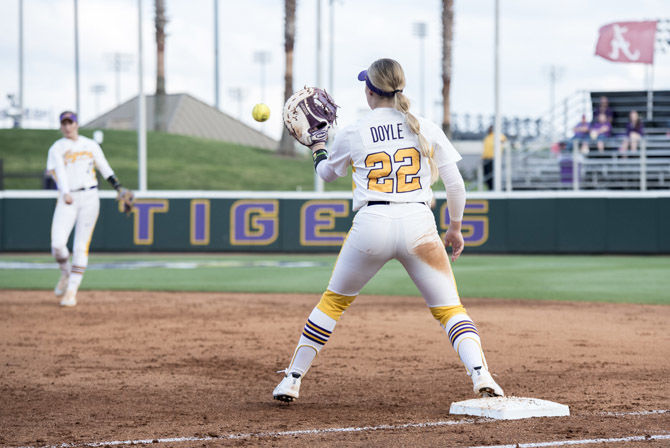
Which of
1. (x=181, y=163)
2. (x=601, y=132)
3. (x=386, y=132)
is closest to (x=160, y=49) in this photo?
(x=181, y=163)

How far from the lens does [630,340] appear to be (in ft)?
26.3

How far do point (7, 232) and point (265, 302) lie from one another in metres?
12.0

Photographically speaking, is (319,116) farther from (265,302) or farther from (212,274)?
(212,274)

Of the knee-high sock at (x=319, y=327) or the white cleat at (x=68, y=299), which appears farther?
the white cleat at (x=68, y=299)

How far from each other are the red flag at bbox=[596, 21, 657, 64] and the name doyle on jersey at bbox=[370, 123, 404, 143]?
23.8 meters

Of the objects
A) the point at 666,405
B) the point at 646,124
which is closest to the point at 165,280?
the point at 666,405

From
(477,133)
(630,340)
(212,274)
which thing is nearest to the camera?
(630,340)

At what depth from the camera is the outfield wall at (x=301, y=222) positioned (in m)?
20.4

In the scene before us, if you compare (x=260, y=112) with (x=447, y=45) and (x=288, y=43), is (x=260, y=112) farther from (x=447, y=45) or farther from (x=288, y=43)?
(x=447, y=45)

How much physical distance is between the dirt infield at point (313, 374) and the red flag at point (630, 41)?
1806 cm

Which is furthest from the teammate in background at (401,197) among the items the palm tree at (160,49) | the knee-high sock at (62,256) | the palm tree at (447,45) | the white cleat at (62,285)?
the palm tree at (160,49)

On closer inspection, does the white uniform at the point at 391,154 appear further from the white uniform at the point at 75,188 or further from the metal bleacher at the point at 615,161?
the metal bleacher at the point at 615,161

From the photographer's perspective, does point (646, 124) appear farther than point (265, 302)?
Yes

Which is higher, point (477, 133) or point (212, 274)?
point (477, 133)
